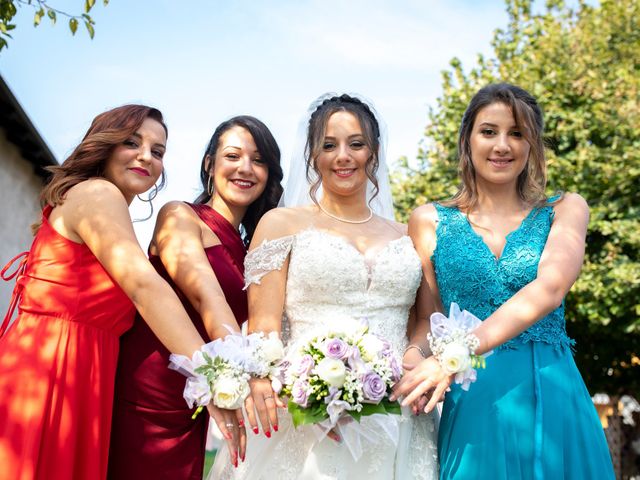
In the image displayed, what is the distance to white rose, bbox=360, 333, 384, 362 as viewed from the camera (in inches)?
135

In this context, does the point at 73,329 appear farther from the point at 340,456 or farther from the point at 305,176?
the point at 305,176

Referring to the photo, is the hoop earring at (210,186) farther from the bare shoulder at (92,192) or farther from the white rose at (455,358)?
the white rose at (455,358)

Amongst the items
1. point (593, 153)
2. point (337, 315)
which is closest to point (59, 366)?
point (337, 315)

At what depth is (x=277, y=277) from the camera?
4.06 metres

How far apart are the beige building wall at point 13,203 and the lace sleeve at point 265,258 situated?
404 inches

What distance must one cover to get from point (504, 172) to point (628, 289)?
740 centimetres

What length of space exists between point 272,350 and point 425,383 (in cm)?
77

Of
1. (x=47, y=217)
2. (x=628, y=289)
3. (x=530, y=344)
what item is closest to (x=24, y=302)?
(x=47, y=217)

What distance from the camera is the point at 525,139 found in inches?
164

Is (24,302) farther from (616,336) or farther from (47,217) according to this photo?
(616,336)

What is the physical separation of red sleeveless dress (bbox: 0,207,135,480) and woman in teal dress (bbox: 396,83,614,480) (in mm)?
1554

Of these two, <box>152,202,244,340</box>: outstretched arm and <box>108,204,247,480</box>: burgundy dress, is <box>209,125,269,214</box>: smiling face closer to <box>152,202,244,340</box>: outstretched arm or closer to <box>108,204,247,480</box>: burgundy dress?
<box>152,202,244,340</box>: outstretched arm

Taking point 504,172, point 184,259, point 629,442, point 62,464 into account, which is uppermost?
point 504,172

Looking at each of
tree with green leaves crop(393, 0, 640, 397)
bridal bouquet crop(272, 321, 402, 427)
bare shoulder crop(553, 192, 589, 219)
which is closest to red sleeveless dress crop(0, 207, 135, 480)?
bridal bouquet crop(272, 321, 402, 427)
